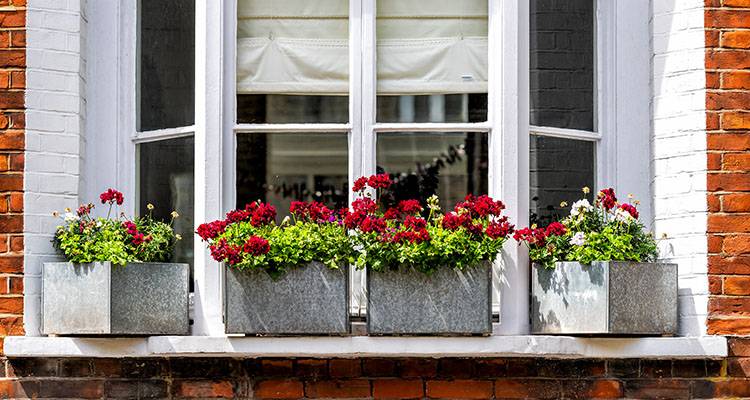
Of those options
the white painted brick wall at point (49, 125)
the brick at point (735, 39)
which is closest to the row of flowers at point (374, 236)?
the white painted brick wall at point (49, 125)

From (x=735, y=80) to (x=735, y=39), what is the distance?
16 centimetres

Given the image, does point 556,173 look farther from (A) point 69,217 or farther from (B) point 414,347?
→ (A) point 69,217

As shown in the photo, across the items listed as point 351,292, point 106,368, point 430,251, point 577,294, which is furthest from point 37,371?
point 577,294

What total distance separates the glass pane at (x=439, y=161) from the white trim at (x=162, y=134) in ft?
3.32

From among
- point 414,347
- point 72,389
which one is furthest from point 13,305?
point 414,347

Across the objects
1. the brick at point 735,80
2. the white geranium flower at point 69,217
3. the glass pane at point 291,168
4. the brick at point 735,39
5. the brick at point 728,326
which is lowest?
the brick at point 728,326

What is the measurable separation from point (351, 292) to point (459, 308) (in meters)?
0.48

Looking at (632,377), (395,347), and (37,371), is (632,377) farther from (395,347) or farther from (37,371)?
(37,371)

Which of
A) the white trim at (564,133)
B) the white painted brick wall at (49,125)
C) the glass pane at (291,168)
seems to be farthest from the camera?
the glass pane at (291,168)

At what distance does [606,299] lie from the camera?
5062 millimetres

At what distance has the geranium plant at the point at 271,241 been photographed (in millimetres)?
5027

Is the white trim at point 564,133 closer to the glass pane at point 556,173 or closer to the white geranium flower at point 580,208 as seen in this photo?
the glass pane at point 556,173

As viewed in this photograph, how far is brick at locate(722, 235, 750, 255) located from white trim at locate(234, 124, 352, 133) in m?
1.49

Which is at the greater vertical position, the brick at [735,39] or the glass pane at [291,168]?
the brick at [735,39]
